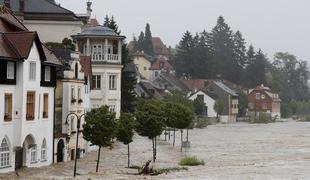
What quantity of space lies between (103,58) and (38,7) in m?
11.7

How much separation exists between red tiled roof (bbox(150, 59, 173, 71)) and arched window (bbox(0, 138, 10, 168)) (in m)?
147

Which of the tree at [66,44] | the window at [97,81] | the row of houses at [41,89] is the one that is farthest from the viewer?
the window at [97,81]

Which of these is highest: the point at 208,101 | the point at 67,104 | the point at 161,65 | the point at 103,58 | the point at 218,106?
the point at 161,65

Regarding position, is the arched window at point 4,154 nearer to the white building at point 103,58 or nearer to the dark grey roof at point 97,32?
the white building at point 103,58

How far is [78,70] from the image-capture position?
195 ft

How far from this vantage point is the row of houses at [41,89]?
45.6 meters

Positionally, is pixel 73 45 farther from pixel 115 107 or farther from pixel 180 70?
pixel 180 70

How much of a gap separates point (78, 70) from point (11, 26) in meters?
10.8

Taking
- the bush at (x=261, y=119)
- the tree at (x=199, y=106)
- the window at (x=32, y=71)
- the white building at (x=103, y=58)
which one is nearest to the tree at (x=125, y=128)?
the window at (x=32, y=71)

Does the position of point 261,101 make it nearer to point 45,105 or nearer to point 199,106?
point 199,106

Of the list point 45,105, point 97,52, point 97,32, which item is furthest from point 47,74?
point 97,52

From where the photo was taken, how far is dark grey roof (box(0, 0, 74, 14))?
8000 cm

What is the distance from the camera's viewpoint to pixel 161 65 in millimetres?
195875

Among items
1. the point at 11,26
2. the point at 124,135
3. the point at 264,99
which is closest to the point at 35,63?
the point at 11,26
